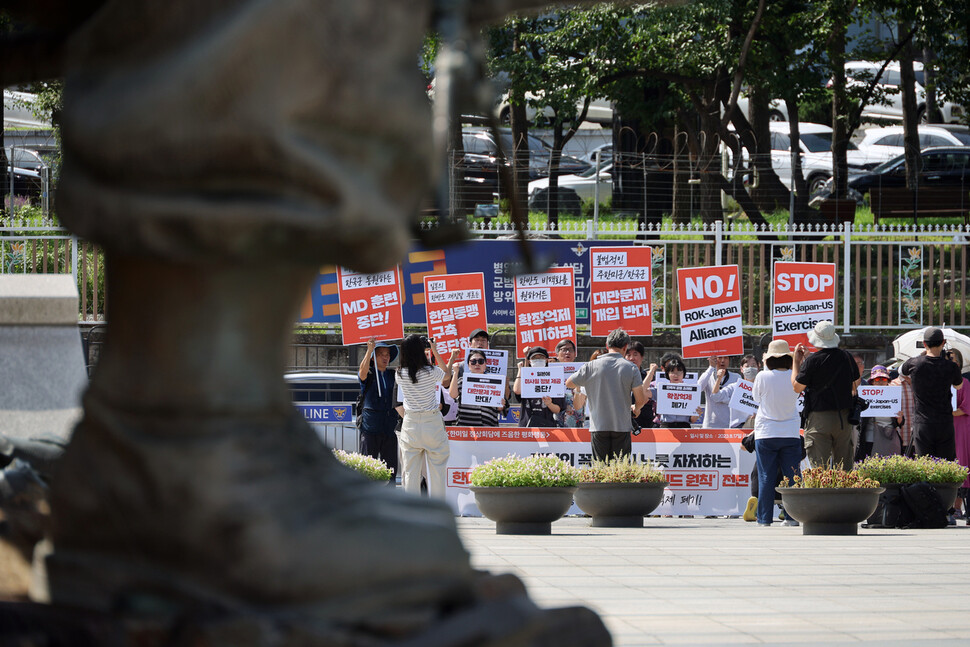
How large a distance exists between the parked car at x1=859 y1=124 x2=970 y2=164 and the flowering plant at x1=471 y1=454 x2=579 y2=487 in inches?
828

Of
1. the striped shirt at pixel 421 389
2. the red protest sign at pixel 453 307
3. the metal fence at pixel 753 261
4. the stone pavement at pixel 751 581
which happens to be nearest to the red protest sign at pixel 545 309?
the red protest sign at pixel 453 307

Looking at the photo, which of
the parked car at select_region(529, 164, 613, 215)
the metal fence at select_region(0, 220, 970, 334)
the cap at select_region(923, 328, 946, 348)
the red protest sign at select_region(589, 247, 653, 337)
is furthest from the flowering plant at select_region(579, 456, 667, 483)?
the parked car at select_region(529, 164, 613, 215)

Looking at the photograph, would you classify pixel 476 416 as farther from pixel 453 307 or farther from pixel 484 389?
pixel 453 307

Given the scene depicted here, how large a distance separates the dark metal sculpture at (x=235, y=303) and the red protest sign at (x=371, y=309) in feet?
47.4

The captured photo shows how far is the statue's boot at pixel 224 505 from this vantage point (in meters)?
1.95

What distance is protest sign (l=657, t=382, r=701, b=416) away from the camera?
47.3 ft

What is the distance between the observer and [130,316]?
6.70 feet

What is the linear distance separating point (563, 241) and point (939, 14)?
372 inches

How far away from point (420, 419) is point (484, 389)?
6.69ft

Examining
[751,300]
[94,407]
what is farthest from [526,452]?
[94,407]

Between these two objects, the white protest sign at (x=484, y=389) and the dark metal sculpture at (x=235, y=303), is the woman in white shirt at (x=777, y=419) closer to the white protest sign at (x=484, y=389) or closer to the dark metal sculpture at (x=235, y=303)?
the white protest sign at (x=484, y=389)

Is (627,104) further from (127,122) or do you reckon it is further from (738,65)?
(127,122)

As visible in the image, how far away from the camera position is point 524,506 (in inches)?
412

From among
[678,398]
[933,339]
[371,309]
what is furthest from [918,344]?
[371,309]
